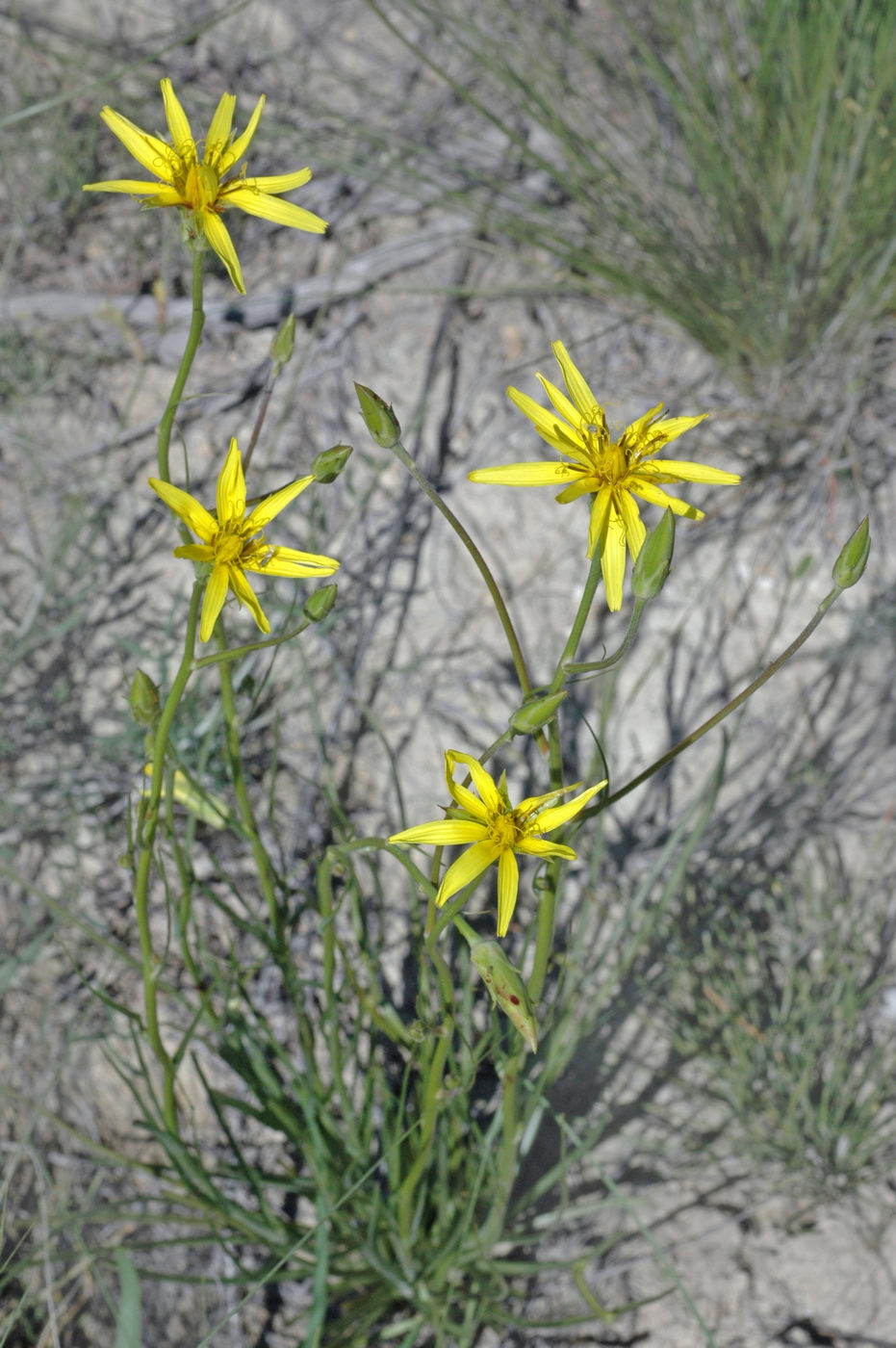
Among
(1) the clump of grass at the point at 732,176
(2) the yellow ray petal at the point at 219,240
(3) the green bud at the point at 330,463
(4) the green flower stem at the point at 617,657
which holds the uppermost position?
Result: (1) the clump of grass at the point at 732,176

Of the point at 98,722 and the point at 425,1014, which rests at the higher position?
the point at 98,722

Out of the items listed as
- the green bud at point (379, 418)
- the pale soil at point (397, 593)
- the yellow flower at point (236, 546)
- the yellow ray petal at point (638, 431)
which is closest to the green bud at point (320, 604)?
the yellow flower at point (236, 546)

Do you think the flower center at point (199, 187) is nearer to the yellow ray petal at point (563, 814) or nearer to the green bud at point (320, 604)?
the green bud at point (320, 604)

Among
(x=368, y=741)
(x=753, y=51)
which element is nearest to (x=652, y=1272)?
(x=368, y=741)

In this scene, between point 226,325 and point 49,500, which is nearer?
point 49,500

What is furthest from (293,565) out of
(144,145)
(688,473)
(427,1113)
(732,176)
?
(732,176)

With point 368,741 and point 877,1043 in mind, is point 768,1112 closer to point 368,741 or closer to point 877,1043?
point 877,1043
